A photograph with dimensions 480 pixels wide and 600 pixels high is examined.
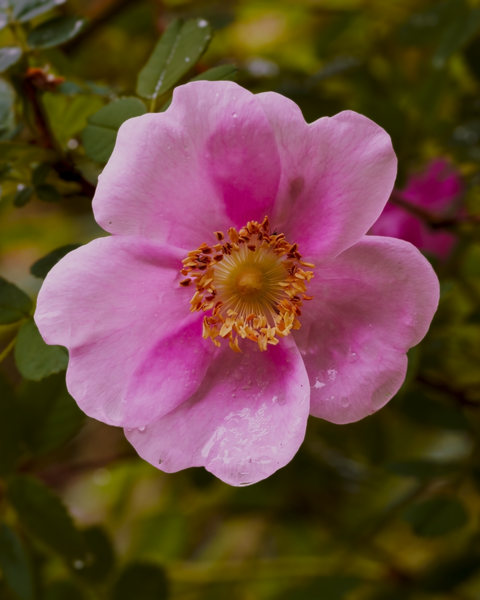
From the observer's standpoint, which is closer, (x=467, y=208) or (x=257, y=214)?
(x=257, y=214)

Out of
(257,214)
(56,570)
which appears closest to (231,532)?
(56,570)

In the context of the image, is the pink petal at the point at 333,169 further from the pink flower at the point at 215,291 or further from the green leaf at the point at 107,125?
the green leaf at the point at 107,125

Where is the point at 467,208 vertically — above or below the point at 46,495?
above

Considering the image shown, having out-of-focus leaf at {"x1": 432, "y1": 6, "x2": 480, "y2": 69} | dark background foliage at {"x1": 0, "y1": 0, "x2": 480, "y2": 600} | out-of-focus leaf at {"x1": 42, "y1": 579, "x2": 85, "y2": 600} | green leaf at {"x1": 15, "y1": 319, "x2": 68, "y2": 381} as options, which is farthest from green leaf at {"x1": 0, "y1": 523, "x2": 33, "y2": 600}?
out-of-focus leaf at {"x1": 432, "y1": 6, "x2": 480, "y2": 69}

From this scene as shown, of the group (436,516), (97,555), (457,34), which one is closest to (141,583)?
(97,555)

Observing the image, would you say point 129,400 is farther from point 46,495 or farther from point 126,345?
point 46,495

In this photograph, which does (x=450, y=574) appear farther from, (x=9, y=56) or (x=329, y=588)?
(x=9, y=56)
